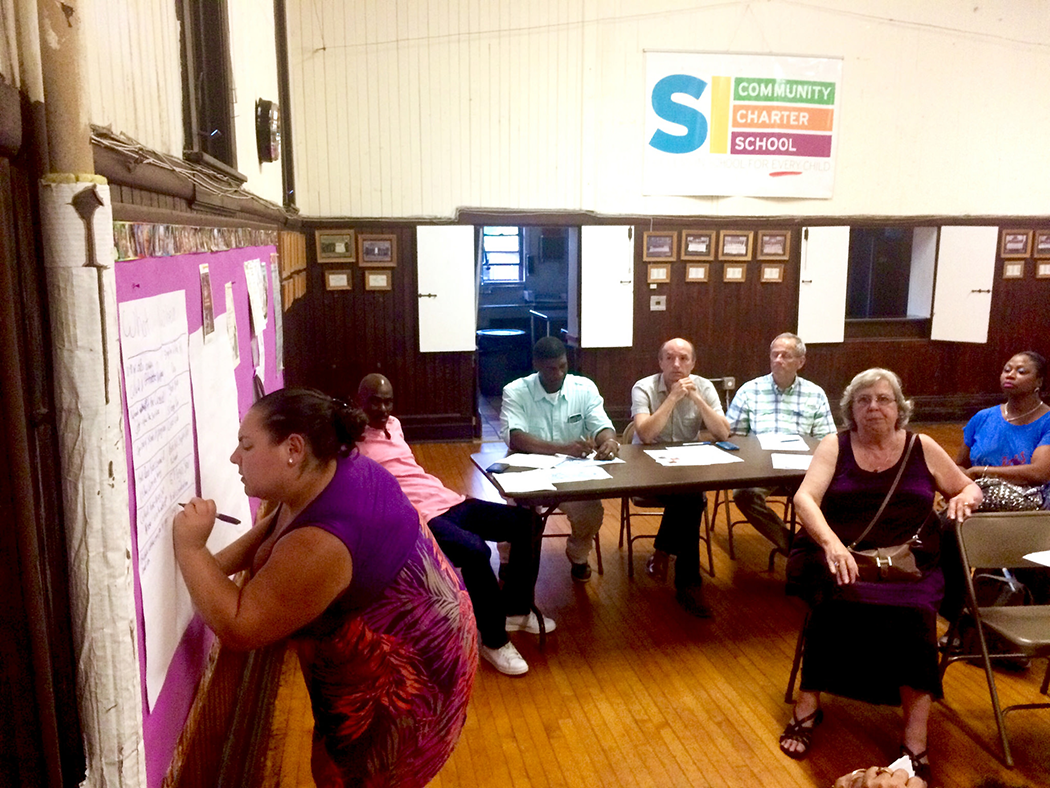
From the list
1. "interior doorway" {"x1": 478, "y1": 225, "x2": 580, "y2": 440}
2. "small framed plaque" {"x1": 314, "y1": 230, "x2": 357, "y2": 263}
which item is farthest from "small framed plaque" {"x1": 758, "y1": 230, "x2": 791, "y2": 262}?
"small framed plaque" {"x1": 314, "y1": 230, "x2": 357, "y2": 263}

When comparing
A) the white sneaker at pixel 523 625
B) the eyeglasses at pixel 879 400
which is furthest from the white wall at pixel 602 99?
the eyeglasses at pixel 879 400

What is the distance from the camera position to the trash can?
32.0 ft

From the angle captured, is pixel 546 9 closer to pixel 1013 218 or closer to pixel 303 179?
pixel 303 179

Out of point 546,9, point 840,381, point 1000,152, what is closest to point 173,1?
point 546,9

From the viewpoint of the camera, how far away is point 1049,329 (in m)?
8.27

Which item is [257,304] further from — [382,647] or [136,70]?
[382,647]

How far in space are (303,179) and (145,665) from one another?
6.34 meters

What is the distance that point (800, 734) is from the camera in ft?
9.23

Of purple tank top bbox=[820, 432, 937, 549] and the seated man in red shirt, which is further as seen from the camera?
the seated man in red shirt

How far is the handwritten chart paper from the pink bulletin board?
0.02 m

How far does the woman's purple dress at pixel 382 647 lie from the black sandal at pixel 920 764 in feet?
6.06

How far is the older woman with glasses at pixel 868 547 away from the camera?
9.00ft

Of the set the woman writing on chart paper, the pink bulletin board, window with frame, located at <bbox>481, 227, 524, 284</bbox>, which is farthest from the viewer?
window with frame, located at <bbox>481, 227, 524, 284</bbox>

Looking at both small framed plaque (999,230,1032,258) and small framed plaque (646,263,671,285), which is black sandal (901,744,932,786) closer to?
small framed plaque (646,263,671,285)
